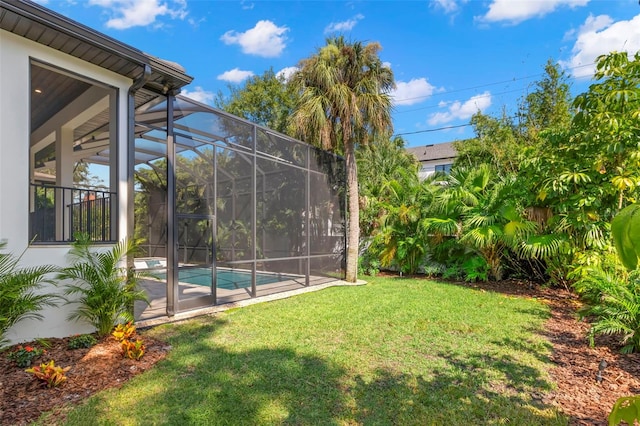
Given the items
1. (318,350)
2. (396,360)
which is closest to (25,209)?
(318,350)

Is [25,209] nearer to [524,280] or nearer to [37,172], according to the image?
[37,172]

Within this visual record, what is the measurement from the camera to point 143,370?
366cm

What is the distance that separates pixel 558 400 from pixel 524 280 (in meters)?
6.63

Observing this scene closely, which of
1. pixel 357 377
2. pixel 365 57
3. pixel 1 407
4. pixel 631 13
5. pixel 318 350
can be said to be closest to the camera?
pixel 631 13

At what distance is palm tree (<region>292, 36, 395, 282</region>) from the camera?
27.8ft

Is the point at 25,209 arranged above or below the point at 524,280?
above

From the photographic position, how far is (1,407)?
9.39ft

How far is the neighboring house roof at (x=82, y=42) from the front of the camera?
3693 mm

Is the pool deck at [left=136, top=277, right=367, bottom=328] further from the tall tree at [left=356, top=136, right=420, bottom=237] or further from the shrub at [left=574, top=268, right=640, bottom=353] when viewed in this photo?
the shrub at [left=574, top=268, right=640, bottom=353]

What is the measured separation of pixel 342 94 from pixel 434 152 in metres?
20.1

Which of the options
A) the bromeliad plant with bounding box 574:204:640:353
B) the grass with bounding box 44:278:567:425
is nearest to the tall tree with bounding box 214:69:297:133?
the grass with bounding box 44:278:567:425

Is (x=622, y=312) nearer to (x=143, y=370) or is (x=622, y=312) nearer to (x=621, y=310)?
(x=621, y=310)

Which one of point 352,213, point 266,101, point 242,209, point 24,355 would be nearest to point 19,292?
point 24,355

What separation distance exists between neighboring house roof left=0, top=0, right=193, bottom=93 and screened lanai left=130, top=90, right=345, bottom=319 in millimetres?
583
